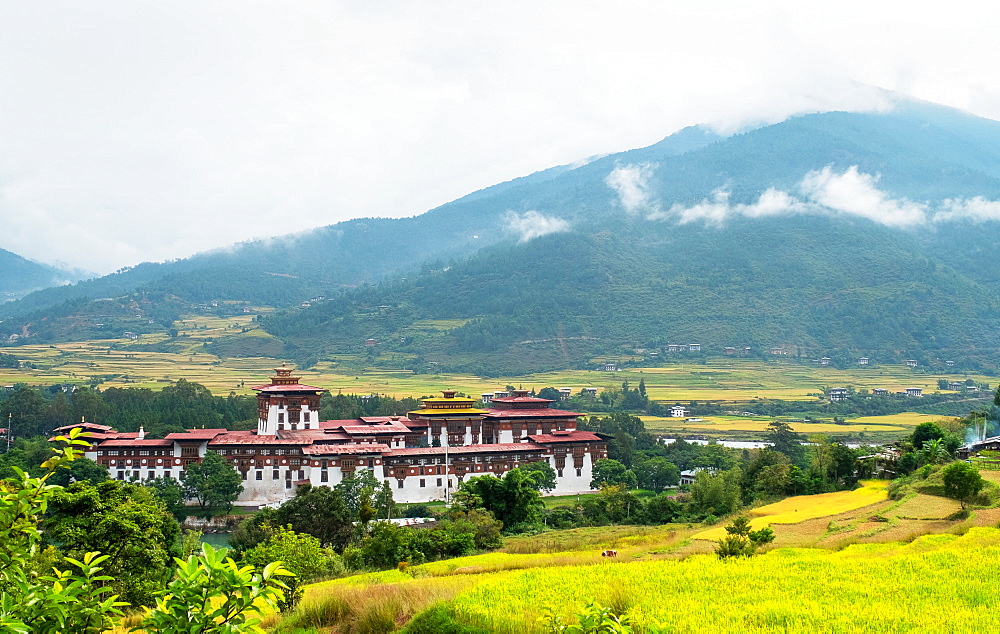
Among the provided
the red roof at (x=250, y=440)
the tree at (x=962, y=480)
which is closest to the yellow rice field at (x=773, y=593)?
the tree at (x=962, y=480)

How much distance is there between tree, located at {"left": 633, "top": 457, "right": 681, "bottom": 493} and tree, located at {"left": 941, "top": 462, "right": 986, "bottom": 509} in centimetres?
2576

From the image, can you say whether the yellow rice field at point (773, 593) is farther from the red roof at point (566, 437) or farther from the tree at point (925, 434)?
the red roof at point (566, 437)

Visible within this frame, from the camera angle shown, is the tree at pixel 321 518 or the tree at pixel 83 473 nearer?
the tree at pixel 321 518

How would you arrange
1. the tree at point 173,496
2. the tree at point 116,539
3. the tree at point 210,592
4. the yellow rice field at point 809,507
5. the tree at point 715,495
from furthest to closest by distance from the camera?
the tree at point 173,496 → the tree at point 715,495 → the yellow rice field at point 809,507 → the tree at point 116,539 → the tree at point 210,592

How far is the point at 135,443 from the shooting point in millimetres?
45219

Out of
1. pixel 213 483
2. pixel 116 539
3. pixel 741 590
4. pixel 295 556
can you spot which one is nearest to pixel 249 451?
pixel 213 483

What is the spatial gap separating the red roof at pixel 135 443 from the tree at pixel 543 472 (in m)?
18.2

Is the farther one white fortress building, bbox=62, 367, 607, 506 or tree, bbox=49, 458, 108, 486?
white fortress building, bbox=62, 367, 607, 506

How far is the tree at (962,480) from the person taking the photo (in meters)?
21.5

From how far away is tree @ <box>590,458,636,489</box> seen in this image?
48844mm

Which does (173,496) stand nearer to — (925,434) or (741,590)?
(925,434)

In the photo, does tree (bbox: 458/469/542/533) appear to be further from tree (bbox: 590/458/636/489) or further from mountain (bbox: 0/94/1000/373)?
mountain (bbox: 0/94/1000/373)

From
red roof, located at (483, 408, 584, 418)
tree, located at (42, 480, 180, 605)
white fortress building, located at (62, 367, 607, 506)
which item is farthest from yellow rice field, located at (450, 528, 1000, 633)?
red roof, located at (483, 408, 584, 418)

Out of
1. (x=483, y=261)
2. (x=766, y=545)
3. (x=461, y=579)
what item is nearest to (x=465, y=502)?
(x=766, y=545)
